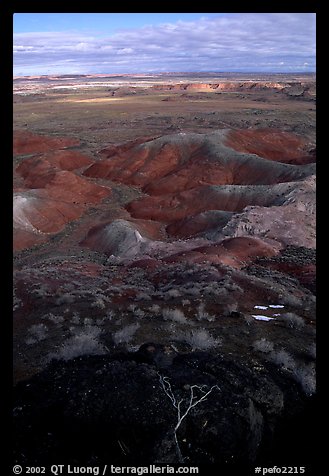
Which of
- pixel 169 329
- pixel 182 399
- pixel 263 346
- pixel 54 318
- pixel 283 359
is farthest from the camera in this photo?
pixel 54 318

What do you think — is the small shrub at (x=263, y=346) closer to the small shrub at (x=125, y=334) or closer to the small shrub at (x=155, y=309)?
the small shrub at (x=125, y=334)

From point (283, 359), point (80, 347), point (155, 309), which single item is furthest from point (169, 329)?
point (283, 359)

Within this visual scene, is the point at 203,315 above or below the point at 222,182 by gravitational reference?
above

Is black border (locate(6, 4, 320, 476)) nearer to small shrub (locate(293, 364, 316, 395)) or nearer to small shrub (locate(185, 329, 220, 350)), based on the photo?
small shrub (locate(293, 364, 316, 395))

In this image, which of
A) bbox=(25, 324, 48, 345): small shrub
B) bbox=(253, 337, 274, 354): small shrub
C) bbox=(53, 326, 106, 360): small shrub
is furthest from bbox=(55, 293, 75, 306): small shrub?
bbox=(253, 337, 274, 354): small shrub

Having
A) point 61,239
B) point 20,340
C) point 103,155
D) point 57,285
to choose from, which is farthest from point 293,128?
point 20,340

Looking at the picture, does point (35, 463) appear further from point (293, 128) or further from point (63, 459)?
point (293, 128)

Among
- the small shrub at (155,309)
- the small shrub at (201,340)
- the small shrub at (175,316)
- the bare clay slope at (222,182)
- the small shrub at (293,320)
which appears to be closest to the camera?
the small shrub at (201,340)

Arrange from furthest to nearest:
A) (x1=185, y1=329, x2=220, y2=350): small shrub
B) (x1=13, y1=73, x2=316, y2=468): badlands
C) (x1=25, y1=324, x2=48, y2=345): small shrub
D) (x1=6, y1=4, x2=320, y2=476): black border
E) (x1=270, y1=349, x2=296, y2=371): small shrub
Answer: (x1=25, y1=324, x2=48, y2=345): small shrub
(x1=185, y1=329, x2=220, y2=350): small shrub
(x1=270, y1=349, x2=296, y2=371): small shrub
(x1=13, y1=73, x2=316, y2=468): badlands
(x1=6, y1=4, x2=320, y2=476): black border

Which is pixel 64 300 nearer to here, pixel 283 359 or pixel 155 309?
pixel 155 309
